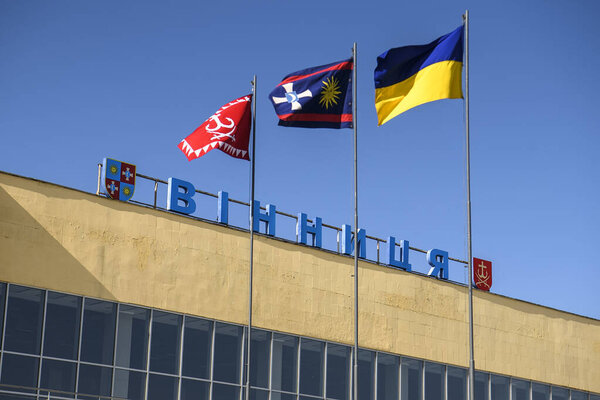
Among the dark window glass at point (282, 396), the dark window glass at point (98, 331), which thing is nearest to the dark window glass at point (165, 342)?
the dark window glass at point (98, 331)

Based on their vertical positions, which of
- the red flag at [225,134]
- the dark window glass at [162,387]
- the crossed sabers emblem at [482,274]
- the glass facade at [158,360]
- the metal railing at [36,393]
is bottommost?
the metal railing at [36,393]

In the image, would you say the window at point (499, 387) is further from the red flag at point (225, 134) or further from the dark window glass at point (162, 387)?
the red flag at point (225, 134)

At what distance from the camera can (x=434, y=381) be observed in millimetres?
43188

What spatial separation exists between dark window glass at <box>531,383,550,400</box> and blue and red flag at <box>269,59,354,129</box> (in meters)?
22.8

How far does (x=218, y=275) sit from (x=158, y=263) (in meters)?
2.62

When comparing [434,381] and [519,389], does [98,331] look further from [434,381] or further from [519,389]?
[519,389]

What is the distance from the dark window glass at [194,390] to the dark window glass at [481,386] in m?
15.3

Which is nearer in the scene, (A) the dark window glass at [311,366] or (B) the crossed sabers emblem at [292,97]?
(B) the crossed sabers emblem at [292,97]

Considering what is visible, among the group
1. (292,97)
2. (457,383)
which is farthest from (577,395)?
(292,97)

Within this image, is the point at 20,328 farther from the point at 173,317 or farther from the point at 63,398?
the point at 173,317

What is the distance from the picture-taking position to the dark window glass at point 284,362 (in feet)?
123

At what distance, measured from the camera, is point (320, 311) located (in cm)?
3922

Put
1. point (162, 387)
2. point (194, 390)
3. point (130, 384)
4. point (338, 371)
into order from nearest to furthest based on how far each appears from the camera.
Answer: point (130, 384) → point (162, 387) → point (194, 390) → point (338, 371)

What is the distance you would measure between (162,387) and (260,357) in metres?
4.74
